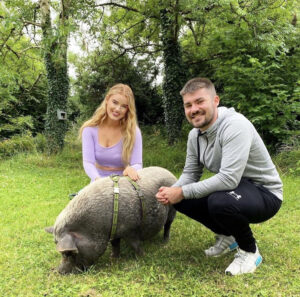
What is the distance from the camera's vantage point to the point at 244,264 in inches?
116

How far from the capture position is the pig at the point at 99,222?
9.87ft

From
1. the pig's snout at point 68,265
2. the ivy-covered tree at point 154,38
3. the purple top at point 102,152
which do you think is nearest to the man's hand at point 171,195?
the purple top at point 102,152

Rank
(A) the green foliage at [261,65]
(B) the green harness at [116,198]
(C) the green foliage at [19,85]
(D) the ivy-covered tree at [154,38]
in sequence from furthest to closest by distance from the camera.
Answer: (D) the ivy-covered tree at [154,38], (C) the green foliage at [19,85], (A) the green foliage at [261,65], (B) the green harness at [116,198]

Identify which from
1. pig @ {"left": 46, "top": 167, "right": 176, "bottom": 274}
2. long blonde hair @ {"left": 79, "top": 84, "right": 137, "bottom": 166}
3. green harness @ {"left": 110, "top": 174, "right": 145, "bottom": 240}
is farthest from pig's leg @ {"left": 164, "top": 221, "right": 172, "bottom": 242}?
long blonde hair @ {"left": 79, "top": 84, "right": 137, "bottom": 166}

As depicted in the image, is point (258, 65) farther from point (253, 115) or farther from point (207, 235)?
point (207, 235)

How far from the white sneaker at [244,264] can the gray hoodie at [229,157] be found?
25.0 inches

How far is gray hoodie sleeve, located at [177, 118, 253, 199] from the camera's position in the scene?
109 inches

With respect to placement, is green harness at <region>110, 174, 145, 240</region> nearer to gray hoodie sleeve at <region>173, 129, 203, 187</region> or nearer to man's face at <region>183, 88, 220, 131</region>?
gray hoodie sleeve at <region>173, 129, 203, 187</region>

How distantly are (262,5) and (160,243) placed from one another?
573 cm

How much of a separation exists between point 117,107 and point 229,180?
1713 millimetres

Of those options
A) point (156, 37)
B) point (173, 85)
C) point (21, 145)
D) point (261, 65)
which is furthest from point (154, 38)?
point (21, 145)

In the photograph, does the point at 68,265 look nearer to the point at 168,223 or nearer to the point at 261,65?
the point at 168,223

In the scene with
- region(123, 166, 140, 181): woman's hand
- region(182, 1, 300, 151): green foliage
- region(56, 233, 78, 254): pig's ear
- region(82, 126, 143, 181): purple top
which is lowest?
region(56, 233, 78, 254): pig's ear

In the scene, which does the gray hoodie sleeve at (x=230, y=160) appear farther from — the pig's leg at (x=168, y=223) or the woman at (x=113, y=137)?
the woman at (x=113, y=137)
